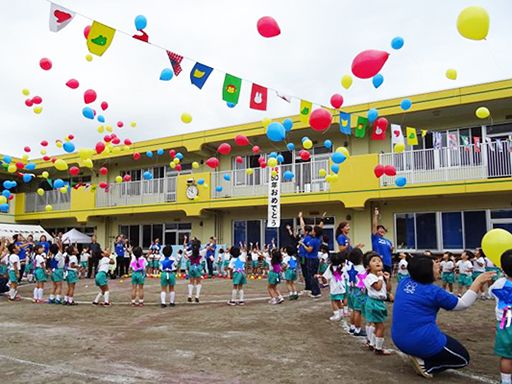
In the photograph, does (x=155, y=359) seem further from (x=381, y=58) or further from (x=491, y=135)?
(x=491, y=135)

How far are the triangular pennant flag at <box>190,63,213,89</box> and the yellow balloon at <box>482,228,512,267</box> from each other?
23.1 ft

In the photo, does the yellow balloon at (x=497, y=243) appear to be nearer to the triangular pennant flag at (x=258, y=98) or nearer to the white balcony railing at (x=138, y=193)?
the triangular pennant flag at (x=258, y=98)

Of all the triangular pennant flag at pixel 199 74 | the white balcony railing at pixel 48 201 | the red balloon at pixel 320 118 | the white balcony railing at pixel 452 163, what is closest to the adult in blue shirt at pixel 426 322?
the red balloon at pixel 320 118

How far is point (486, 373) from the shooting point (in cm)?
470

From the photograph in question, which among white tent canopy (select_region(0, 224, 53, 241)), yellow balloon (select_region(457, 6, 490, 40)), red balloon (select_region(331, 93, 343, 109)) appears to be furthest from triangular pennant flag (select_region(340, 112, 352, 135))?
white tent canopy (select_region(0, 224, 53, 241))

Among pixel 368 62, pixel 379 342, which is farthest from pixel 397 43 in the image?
pixel 379 342

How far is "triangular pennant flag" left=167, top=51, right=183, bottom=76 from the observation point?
9578 mm

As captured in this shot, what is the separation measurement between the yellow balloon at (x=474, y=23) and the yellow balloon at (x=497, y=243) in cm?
362

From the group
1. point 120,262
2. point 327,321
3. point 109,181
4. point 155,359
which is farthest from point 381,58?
point 109,181

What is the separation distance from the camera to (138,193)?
891 inches

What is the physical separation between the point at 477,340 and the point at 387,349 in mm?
1538

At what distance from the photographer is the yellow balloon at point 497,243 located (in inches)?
186

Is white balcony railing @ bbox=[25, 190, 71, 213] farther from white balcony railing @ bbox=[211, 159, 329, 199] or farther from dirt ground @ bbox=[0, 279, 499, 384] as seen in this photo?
dirt ground @ bbox=[0, 279, 499, 384]

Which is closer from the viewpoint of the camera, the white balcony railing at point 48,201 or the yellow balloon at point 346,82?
the yellow balloon at point 346,82
